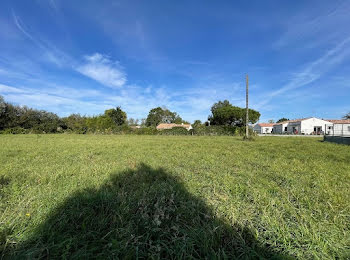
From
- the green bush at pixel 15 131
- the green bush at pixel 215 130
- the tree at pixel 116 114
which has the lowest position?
the green bush at pixel 15 131

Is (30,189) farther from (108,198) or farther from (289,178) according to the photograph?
(289,178)

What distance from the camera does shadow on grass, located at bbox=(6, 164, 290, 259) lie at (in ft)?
4.15

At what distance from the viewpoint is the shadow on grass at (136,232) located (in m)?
1.26

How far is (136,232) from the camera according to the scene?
4.92ft

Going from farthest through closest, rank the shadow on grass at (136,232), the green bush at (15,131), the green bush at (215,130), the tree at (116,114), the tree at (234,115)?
the tree at (116,114), the tree at (234,115), the green bush at (215,130), the green bush at (15,131), the shadow on grass at (136,232)

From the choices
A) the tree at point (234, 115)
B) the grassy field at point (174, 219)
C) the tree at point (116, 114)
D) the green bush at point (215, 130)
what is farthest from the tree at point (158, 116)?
the grassy field at point (174, 219)

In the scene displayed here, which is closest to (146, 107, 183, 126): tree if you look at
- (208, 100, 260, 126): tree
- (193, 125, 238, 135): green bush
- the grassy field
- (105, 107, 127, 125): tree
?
(105, 107, 127, 125): tree

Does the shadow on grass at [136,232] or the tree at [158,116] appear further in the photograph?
the tree at [158,116]

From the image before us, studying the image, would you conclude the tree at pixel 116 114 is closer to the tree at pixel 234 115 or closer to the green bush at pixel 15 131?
the green bush at pixel 15 131

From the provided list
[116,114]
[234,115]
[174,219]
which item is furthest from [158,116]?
[174,219]

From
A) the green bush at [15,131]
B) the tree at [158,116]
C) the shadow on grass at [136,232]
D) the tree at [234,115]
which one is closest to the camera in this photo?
the shadow on grass at [136,232]

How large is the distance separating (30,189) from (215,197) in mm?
2673

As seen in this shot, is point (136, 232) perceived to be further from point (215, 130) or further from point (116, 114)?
point (116, 114)

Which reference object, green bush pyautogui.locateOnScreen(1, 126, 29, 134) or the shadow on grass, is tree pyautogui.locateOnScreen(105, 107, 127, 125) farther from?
the shadow on grass
